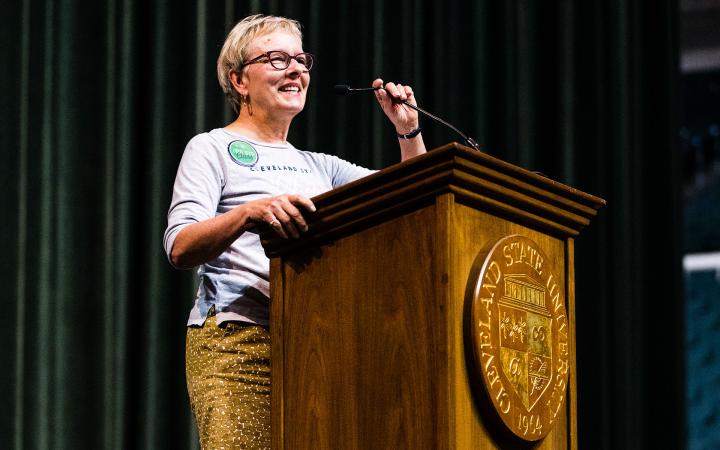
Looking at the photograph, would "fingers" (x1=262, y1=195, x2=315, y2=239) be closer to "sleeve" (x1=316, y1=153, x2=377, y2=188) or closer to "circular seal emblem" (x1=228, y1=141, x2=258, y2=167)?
"circular seal emblem" (x1=228, y1=141, x2=258, y2=167)

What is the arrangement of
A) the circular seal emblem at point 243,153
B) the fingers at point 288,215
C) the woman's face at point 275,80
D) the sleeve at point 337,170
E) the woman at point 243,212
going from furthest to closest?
the sleeve at point 337,170
the woman's face at point 275,80
the circular seal emblem at point 243,153
the woman at point 243,212
the fingers at point 288,215

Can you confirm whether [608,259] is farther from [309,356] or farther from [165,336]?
[309,356]

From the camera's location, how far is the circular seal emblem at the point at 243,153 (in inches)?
75.9

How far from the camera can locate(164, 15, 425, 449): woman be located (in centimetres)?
172

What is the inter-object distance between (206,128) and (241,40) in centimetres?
130

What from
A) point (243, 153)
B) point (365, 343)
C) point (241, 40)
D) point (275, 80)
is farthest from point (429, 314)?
point (241, 40)

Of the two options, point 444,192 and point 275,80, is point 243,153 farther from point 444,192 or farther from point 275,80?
point 444,192

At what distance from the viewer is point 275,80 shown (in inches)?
80.7

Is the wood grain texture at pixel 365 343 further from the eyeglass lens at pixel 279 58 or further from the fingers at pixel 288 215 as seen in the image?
the eyeglass lens at pixel 279 58

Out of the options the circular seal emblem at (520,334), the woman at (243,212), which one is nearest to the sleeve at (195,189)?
the woman at (243,212)

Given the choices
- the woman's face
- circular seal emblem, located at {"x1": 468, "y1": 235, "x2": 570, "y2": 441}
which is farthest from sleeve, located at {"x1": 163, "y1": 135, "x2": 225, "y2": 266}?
circular seal emblem, located at {"x1": 468, "y1": 235, "x2": 570, "y2": 441}

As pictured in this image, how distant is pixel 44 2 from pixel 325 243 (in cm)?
213

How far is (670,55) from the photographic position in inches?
133

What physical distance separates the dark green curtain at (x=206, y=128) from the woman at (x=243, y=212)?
Result: 128 cm
